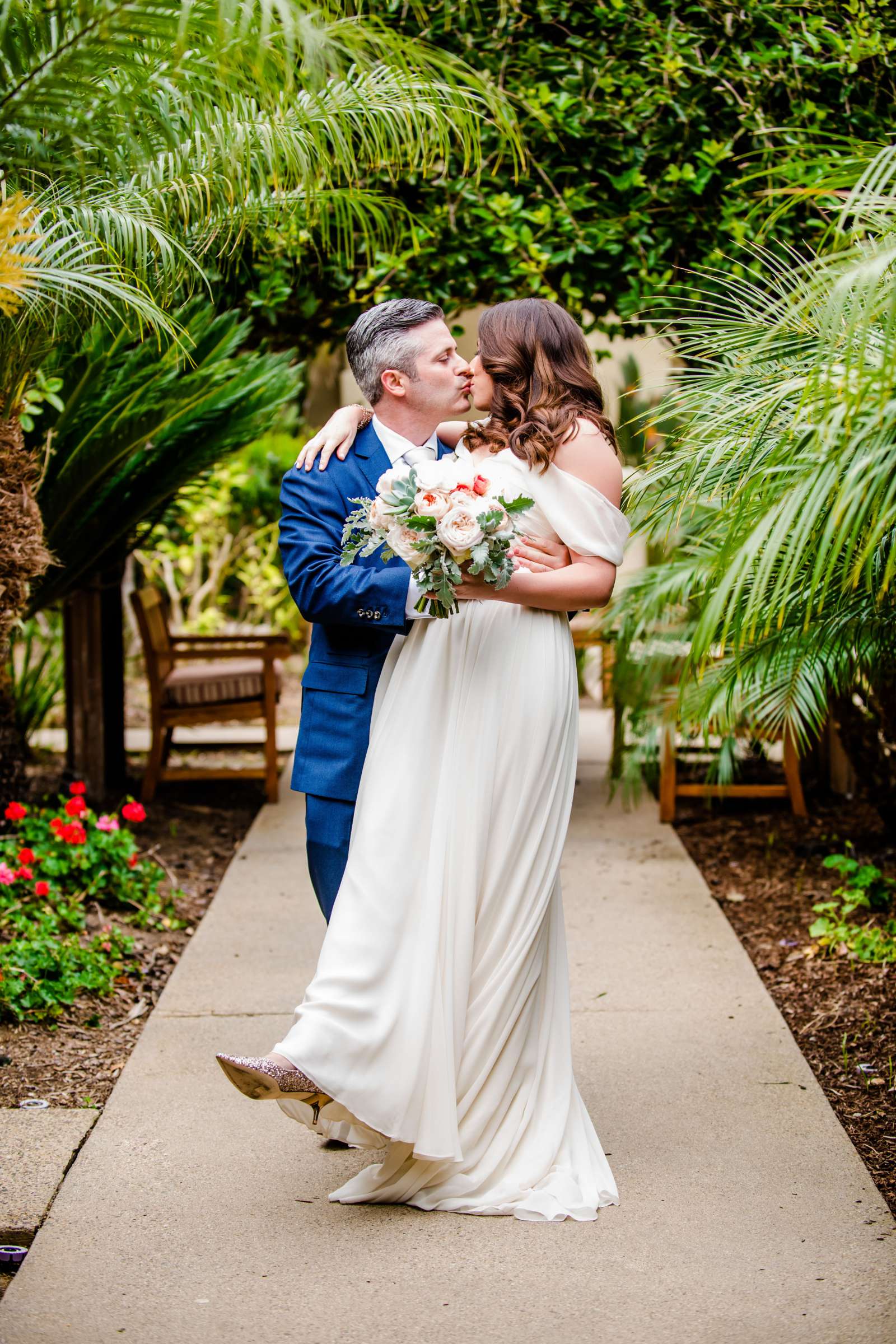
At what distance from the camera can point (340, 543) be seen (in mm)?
3158

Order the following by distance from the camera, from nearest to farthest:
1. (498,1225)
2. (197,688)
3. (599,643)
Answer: (498,1225), (599,643), (197,688)

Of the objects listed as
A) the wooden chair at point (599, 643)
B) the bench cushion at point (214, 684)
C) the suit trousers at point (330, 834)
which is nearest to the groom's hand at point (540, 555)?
the suit trousers at point (330, 834)

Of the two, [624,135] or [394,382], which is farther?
[624,135]

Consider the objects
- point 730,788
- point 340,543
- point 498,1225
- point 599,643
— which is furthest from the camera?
point 599,643

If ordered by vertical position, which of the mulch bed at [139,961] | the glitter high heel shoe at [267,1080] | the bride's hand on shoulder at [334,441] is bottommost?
the mulch bed at [139,961]

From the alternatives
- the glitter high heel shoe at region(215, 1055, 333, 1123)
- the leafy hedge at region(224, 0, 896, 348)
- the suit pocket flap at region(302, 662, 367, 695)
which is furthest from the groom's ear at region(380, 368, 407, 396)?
the leafy hedge at region(224, 0, 896, 348)

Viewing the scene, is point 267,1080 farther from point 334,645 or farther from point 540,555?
point 540,555

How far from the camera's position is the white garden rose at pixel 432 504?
270 cm

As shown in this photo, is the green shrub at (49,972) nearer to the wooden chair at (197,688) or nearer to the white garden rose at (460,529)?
the wooden chair at (197,688)

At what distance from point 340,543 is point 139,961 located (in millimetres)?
2292

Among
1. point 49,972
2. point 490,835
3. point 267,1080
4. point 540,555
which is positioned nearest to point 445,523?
point 540,555

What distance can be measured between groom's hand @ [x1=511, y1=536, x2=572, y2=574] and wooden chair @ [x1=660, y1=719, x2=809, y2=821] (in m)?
3.39

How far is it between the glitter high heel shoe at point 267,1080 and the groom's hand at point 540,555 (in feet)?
3.91

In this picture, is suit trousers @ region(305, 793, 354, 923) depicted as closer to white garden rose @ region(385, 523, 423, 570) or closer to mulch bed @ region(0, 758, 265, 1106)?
white garden rose @ region(385, 523, 423, 570)
